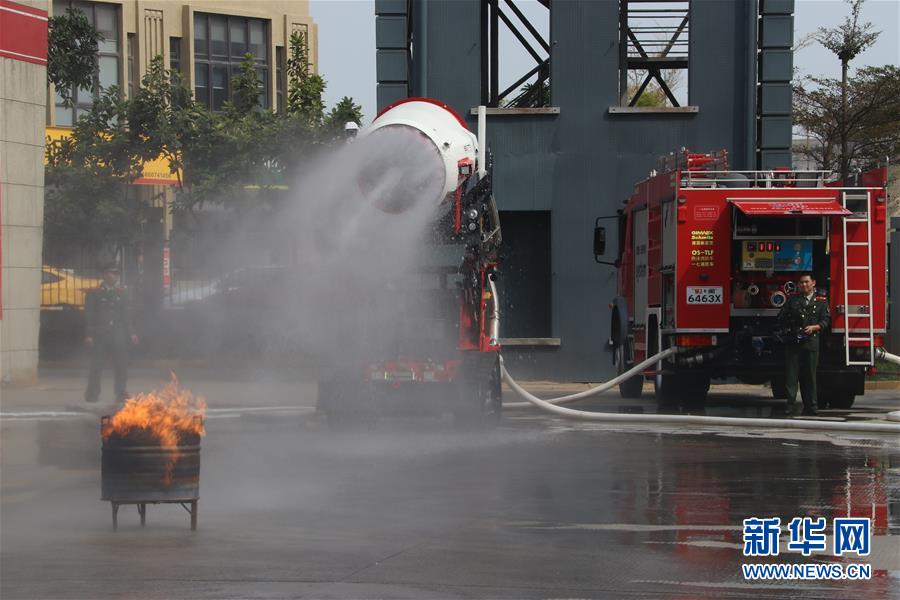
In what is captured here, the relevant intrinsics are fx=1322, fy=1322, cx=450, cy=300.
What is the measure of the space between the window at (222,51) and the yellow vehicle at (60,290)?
28208 mm

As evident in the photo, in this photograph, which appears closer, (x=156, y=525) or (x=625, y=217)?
(x=156, y=525)

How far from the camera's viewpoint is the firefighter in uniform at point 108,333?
1845 cm

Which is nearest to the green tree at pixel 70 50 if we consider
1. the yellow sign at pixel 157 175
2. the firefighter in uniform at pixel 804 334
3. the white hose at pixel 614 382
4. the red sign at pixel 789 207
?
the yellow sign at pixel 157 175

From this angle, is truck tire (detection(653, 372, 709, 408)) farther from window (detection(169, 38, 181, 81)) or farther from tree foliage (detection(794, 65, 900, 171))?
window (detection(169, 38, 181, 81))

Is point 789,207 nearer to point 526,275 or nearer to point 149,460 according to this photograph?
point 526,275

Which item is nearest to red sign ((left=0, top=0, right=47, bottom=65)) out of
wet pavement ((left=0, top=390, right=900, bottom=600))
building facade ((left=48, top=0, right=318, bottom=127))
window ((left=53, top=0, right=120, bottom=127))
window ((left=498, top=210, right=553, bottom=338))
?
wet pavement ((left=0, top=390, right=900, bottom=600))

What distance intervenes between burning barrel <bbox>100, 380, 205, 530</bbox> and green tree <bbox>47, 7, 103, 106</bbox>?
20.1 m

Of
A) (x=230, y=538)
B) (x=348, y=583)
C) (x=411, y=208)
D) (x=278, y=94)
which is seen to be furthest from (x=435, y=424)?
(x=278, y=94)

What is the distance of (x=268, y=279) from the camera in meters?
17.7

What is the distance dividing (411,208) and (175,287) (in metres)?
11.0

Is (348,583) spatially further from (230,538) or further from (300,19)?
(300,19)

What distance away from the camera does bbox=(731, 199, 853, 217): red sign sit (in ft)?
54.0

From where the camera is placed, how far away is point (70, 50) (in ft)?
92.0

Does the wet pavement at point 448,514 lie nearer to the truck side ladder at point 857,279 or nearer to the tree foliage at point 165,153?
the truck side ladder at point 857,279
